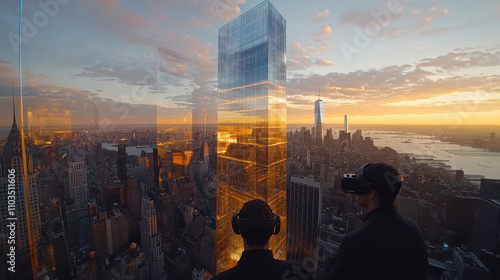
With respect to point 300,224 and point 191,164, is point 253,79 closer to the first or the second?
point 300,224

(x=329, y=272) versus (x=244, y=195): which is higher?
(x=329, y=272)

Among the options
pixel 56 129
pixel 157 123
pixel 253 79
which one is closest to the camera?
pixel 56 129

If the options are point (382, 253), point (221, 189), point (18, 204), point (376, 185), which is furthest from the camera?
point (221, 189)

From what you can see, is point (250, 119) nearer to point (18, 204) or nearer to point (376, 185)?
point (376, 185)

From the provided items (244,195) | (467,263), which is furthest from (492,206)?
(244,195)

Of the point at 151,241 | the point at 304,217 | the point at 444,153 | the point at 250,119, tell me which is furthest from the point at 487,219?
the point at 151,241

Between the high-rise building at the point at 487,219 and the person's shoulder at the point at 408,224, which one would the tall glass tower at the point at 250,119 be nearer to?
the person's shoulder at the point at 408,224
